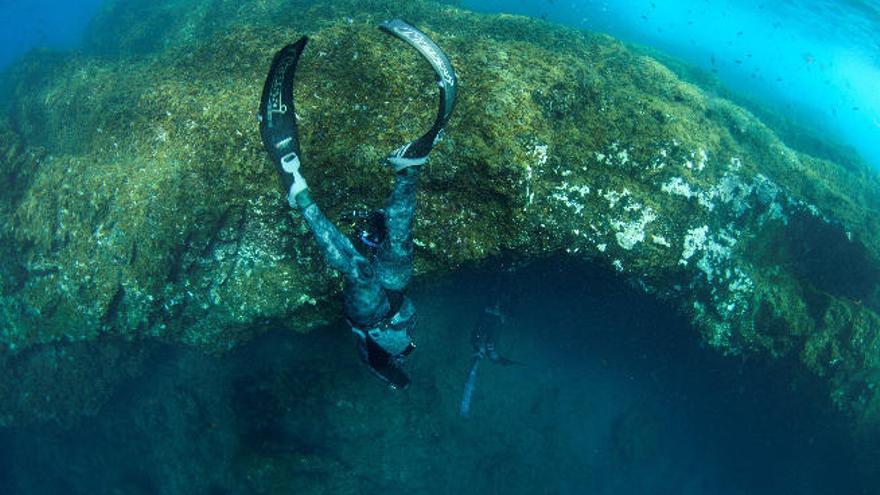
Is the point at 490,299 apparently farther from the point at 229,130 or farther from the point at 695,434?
the point at 695,434

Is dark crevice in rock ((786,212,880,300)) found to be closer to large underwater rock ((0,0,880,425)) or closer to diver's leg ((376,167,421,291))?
large underwater rock ((0,0,880,425))

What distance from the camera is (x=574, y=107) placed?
5.97 meters

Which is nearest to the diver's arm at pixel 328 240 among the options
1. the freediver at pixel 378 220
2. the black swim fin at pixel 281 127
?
the freediver at pixel 378 220

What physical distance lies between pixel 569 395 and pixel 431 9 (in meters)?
10.3

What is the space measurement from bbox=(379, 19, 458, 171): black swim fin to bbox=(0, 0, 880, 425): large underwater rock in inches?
60.5

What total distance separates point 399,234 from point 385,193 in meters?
1.16

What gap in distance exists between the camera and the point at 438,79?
131 inches

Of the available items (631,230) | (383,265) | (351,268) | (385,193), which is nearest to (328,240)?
(351,268)

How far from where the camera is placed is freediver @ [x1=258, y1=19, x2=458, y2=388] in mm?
3465

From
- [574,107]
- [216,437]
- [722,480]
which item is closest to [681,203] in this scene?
[574,107]

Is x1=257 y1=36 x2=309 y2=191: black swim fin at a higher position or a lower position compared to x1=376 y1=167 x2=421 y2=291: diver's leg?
higher

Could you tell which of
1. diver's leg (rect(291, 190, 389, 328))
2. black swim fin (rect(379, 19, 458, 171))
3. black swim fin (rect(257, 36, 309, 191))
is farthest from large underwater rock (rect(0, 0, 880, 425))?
black swim fin (rect(379, 19, 458, 171))

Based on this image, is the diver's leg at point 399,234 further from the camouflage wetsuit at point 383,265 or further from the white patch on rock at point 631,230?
the white patch on rock at point 631,230

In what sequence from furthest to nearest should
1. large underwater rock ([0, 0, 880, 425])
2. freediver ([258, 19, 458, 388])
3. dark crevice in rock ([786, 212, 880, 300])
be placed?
dark crevice in rock ([786, 212, 880, 300])
large underwater rock ([0, 0, 880, 425])
freediver ([258, 19, 458, 388])
